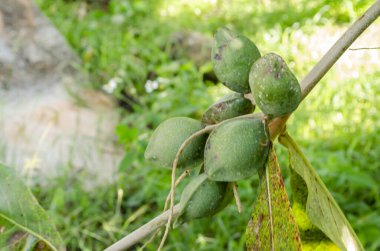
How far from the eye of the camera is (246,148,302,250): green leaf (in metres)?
0.66

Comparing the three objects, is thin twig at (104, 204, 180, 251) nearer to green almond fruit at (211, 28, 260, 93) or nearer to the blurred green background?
green almond fruit at (211, 28, 260, 93)

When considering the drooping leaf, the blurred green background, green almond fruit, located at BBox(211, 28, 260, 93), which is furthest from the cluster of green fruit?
the blurred green background

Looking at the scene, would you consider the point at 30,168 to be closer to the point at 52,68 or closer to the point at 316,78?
the point at 52,68

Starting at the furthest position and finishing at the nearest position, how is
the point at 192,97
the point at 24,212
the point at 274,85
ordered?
1. the point at 192,97
2. the point at 24,212
3. the point at 274,85

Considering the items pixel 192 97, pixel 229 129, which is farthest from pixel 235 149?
pixel 192 97

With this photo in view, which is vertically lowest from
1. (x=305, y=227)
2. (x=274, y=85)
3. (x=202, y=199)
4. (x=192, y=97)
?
(x=192, y=97)

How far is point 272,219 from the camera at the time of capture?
67 cm

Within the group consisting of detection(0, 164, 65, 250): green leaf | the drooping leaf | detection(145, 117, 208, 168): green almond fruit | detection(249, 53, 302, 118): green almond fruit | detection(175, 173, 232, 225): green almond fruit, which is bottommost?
the drooping leaf

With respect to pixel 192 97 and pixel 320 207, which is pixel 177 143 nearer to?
pixel 320 207

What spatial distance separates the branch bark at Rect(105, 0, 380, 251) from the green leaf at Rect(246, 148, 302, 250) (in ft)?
0.13

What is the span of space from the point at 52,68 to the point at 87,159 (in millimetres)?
767

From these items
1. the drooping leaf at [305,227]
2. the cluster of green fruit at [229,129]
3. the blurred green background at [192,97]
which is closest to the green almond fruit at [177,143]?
the cluster of green fruit at [229,129]

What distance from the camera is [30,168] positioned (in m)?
2.54

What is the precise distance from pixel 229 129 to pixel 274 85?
0.20 ft
